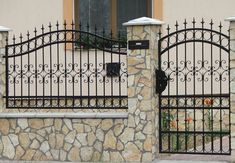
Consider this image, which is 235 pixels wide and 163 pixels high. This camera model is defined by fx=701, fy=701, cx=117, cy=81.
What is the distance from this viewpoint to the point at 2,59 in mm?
12211

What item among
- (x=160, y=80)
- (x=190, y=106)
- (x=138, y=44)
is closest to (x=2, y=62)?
(x=138, y=44)

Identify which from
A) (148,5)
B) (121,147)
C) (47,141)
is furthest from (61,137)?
(148,5)

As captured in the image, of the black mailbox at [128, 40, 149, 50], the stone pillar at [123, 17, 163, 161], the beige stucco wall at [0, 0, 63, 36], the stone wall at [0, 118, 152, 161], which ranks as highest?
the beige stucco wall at [0, 0, 63, 36]

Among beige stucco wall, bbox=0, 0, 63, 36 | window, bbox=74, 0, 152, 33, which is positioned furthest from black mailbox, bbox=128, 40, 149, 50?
beige stucco wall, bbox=0, 0, 63, 36

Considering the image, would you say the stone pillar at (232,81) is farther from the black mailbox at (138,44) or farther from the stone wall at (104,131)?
the black mailbox at (138,44)

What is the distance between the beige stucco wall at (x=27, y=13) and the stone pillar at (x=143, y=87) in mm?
4438

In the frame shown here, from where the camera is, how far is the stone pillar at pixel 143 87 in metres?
11.3

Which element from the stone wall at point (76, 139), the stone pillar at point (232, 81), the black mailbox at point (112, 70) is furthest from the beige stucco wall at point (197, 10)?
the stone wall at point (76, 139)

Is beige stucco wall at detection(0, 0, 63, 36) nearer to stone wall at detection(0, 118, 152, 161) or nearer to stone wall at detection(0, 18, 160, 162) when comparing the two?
stone wall at detection(0, 18, 160, 162)

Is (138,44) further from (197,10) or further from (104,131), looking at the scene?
(197,10)

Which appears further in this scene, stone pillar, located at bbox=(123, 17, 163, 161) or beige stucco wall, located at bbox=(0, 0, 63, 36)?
beige stucco wall, located at bbox=(0, 0, 63, 36)

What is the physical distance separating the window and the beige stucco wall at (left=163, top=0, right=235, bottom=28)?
25.2 inches

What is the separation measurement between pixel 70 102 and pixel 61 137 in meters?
1.05

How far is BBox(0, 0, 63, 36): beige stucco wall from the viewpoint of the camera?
15.5 m
